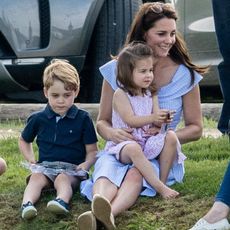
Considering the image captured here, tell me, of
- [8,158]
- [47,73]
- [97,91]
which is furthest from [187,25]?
[47,73]

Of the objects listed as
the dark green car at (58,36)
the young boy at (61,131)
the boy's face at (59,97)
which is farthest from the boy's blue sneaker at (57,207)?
the dark green car at (58,36)

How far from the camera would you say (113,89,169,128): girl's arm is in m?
5.00

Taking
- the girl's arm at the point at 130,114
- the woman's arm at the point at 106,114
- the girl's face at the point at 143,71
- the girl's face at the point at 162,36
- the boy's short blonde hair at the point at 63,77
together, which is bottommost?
the woman's arm at the point at 106,114

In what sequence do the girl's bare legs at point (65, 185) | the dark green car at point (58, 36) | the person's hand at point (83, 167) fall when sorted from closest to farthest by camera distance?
the girl's bare legs at point (65, 185), the person's hand at point (83, 167), the dark green car at point (58, 36)

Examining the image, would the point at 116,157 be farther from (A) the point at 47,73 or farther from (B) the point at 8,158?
(B) the point at 8,158

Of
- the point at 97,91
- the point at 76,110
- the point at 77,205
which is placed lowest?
the point at 97,91

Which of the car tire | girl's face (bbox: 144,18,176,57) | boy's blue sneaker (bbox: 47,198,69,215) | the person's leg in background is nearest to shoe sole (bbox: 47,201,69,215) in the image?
boy's blue sneaker (bbox: 47,198,69,215)

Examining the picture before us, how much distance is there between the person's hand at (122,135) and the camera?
511 centimetres

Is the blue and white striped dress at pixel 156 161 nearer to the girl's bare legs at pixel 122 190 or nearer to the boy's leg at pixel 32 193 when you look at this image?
the girl's bare legs at pixel 122 190

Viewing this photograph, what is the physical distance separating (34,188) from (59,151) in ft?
1.04

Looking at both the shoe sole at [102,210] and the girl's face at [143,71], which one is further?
the girl's face at [143,71]

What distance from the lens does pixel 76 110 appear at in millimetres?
5402

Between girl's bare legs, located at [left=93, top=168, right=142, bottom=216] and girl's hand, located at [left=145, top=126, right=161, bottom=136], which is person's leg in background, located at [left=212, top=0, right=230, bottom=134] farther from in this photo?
girl's bare legs, located at [left=93, top=168, right=142, bottom=216]

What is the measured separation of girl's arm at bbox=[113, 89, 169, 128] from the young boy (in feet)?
0.88
